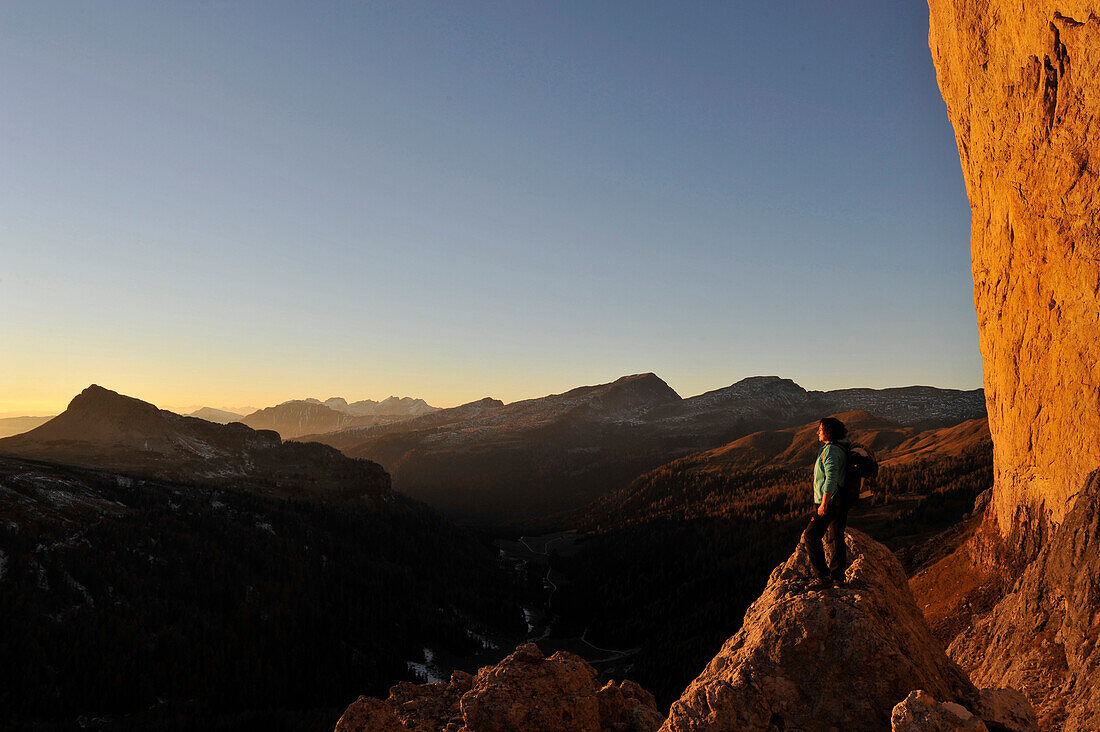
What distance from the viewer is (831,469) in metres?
12.7

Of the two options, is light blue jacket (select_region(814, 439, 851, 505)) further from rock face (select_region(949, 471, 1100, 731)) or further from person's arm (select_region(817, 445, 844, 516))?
rock face (select_region(949, 471, 1100, 731))

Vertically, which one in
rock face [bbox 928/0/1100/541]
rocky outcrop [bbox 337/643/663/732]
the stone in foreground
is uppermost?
rock face [bbox 928/0/1100/541]

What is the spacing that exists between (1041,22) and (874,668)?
28327mm

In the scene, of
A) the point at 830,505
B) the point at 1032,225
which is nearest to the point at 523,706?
the point at 830,505

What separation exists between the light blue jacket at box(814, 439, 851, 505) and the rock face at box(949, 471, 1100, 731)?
8781 mm

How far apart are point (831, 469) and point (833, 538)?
1943 millimetres

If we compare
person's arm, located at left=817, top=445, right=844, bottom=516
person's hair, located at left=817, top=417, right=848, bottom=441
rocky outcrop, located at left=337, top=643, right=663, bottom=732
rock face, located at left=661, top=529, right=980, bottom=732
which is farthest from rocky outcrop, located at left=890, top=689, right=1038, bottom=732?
rocky outcrop, located at left=337, top=643, right=663, bottom=732

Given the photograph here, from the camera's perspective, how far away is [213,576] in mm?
116188

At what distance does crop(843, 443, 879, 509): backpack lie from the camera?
12586 mm

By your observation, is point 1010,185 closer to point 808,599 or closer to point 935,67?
point 935,67

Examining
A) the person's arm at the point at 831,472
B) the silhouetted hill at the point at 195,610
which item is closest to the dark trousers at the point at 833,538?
the person's arm at the point at 831,472

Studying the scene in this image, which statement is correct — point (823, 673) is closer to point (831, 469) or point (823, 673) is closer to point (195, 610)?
point (831, 469)

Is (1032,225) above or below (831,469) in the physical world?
above

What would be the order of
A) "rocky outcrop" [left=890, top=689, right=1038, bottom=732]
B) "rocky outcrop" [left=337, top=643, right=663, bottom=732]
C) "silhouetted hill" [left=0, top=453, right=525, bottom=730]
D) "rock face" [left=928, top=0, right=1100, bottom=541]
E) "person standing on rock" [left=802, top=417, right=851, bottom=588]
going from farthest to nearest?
"silhouetted hill" [left=0, top=453, right=525, bottom=730] < "rock face" [left=928, top=0, right=1100, bottom=541] < "rocky outcrop" [left=337, top=643, right=663, bottom=732] < "person standing on rock" [left=802, top=417, right=851, bottom=588] < "rocky outcrop" [left=890, top=689, right=1038, bottom=732]
